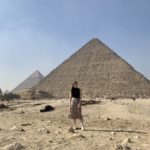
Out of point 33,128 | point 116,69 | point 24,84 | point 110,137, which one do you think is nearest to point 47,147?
point 110,137

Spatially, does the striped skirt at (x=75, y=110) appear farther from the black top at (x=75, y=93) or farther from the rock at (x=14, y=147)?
the rock at (x=14, y=147)

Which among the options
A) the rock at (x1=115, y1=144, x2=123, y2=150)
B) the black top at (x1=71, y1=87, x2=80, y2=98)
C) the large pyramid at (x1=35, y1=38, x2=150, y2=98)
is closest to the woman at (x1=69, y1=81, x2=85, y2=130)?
the black top at (x1=71, y1=87, x2=80, y2=98)

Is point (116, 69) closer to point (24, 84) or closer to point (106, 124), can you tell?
point (24, 84)

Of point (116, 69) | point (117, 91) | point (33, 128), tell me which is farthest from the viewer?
point (116, 69)

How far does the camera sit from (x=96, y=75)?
151375 millimetres

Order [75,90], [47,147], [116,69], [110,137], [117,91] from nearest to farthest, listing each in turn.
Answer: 1. [47,147]
2. [110,137]
3. [75,90]
4. [117,91]
5. [116,69]

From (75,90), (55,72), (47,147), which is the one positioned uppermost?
(55,72)

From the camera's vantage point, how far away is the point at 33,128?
12336 millimetres

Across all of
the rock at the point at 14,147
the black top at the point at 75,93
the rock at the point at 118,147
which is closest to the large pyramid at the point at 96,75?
the black top at the point at 75,93

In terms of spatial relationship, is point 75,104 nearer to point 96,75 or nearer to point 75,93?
point 75,93

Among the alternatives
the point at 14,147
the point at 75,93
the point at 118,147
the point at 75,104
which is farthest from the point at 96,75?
the point at 14,147

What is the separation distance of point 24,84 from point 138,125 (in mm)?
184493

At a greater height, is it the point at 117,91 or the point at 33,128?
the point at 117,91

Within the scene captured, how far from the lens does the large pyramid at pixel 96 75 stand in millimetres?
141500
